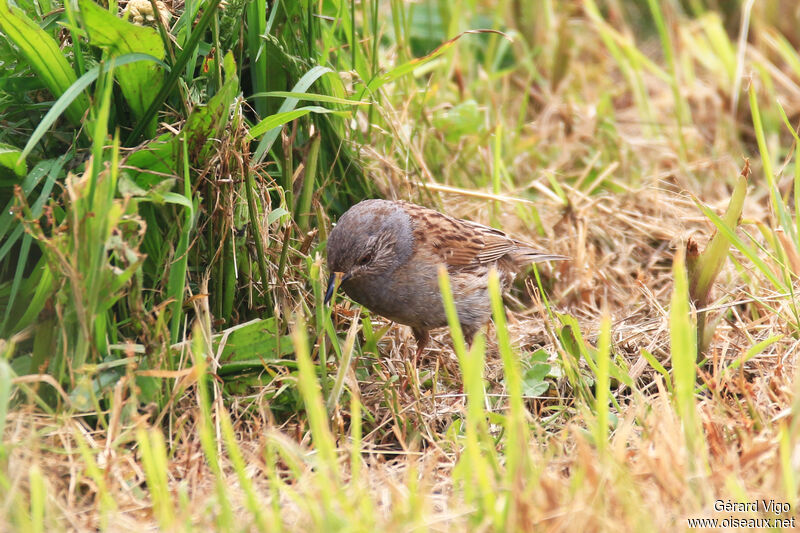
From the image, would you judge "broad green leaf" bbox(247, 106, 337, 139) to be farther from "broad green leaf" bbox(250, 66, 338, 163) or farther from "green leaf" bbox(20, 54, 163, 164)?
"green leaf" bbox(20, 54, 163, 164)

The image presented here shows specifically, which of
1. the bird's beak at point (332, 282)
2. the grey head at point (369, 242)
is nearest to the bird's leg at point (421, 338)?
the grey head at point (369, 242)

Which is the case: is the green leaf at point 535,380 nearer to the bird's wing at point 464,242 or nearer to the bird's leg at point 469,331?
the bird's leg at point 469,331

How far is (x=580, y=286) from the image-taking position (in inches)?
198

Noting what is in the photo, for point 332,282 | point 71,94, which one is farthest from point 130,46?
point 332,282

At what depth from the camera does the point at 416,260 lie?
449 centimetres

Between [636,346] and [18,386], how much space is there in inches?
107

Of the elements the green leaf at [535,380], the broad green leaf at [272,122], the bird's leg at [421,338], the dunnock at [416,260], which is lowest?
the green leaf at [535,380]

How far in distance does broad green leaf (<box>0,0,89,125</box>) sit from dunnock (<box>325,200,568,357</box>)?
131 cm

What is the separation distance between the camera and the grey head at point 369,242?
411 cm

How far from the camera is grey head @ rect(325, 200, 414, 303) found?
4105mm

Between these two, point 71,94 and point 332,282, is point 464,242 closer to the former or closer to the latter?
point 332,282

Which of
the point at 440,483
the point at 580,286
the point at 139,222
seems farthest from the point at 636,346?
the point at 139,222

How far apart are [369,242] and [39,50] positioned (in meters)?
1.62

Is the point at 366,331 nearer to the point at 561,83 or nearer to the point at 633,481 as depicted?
the point at 633,481
